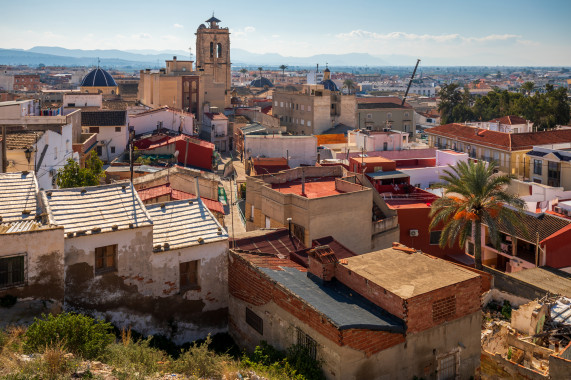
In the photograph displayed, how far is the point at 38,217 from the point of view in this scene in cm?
1568

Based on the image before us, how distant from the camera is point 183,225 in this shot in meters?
17.2

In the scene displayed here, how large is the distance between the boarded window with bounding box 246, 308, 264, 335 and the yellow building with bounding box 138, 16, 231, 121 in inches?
1854

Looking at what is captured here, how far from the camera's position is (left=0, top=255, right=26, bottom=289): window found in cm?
1394

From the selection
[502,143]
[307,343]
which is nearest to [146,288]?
[307,343]

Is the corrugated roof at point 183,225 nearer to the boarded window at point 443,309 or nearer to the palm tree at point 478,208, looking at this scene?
the boarded window at point 443,309

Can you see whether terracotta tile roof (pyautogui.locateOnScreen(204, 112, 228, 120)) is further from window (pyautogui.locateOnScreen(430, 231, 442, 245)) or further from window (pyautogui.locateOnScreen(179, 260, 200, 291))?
window (pyautogui.locateOnScreen(179, 260, 200, 291))

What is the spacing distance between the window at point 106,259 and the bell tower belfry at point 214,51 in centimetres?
6323

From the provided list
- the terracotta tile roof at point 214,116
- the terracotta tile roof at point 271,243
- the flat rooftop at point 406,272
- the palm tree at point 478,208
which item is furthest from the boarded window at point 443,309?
the terracotta tile roof at point 214,116

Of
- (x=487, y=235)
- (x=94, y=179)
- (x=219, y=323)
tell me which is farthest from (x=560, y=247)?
(x=94, y=179)

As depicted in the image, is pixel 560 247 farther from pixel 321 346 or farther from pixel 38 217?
pixel 38 217

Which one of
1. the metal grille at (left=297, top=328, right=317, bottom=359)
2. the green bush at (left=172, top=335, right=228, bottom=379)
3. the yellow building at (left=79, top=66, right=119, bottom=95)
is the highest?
the yellow building at (left=79, top=66, right=119, bottom=95)

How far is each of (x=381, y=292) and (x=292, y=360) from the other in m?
2.68

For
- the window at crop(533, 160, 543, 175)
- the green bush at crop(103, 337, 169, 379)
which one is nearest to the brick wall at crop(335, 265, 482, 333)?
the green bush at crop(103, 337, 169, 379)

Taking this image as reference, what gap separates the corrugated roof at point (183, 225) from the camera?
54.0 feet
